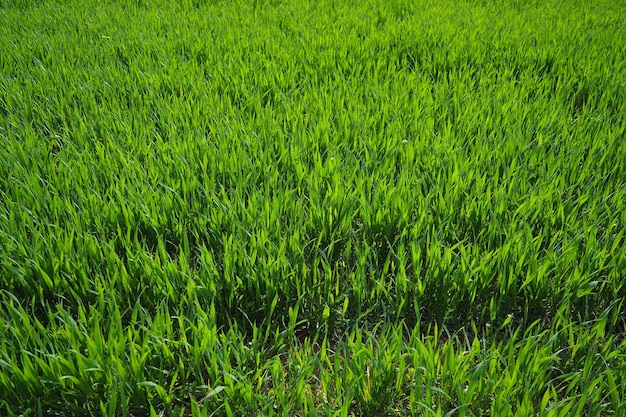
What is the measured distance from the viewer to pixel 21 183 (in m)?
1.52

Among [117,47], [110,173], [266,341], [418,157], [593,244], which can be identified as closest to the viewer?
[266,341]

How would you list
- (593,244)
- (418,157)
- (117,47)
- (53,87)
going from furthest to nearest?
(117,47)
(53,87)
(418,157)
(593,244)

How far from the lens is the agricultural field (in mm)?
1017

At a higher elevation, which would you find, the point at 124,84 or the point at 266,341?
the point at 124,84

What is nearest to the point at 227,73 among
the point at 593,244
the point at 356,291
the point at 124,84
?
the point at 124,84

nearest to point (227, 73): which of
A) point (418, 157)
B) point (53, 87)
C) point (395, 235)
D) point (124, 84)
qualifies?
point (124, 84)

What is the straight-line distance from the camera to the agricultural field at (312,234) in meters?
1.02

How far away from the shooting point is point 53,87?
7.93 ft

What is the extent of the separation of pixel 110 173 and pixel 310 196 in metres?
0.70

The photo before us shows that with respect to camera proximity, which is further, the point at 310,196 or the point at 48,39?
the point at 48,39

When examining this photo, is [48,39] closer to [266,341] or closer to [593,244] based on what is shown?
[266,341]

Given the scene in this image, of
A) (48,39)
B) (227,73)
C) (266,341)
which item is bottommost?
(266,341)

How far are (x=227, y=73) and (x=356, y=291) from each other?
1.72 metres

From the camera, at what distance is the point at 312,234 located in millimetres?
1497
